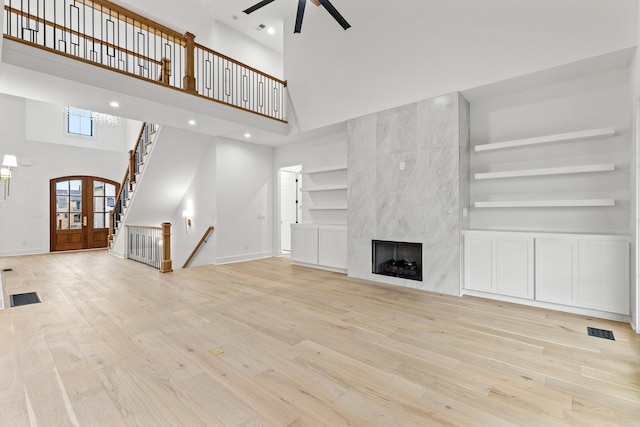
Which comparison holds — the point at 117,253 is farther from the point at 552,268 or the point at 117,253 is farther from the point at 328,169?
the point at 552,268

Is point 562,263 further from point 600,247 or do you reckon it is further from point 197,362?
point 197,362

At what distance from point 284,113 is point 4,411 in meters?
5.96

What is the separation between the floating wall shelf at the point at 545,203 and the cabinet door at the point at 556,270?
465mm

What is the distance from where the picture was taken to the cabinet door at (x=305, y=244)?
6161mm

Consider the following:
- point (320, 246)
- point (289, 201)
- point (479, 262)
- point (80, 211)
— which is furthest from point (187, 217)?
point (479, 262)

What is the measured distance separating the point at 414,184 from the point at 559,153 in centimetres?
182

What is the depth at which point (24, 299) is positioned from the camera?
400 cm

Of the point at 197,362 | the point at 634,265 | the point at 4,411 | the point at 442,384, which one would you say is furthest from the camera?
the point at 634,265

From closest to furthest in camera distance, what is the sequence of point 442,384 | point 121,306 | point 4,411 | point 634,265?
point 4,411
point 442,384
point 634,265
point 121,306

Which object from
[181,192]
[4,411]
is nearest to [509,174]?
[4,411]

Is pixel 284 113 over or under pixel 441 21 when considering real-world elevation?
under

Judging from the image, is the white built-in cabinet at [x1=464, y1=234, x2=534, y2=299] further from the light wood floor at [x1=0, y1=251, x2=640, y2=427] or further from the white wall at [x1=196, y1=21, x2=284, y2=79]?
the white wall at [x1=196, y1=21, x2=284, y2=79]

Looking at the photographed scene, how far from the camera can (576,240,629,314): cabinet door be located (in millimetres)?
3141

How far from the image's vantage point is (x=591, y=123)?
12.0 feet
